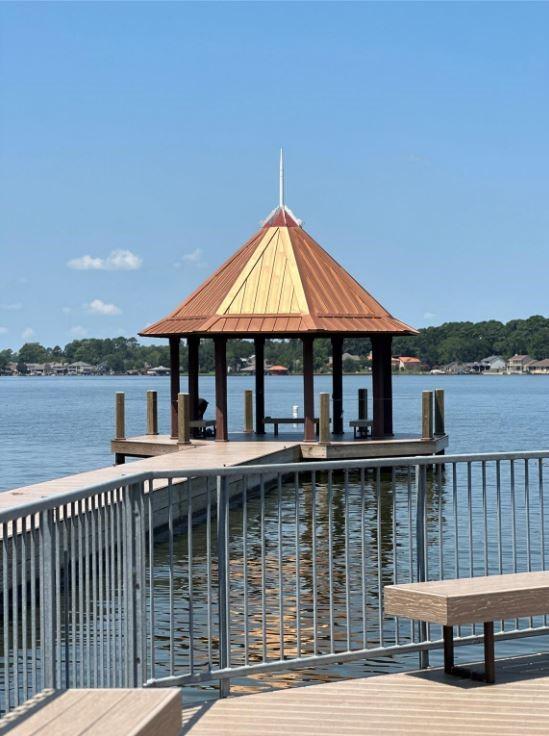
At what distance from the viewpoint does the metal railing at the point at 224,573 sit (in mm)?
5633

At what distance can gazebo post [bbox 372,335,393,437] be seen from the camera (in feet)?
96.6

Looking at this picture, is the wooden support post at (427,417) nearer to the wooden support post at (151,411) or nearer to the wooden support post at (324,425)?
the wooden support post at (324,425)

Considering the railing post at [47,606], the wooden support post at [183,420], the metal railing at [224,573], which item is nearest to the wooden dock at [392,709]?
the metal railing at [224,573]

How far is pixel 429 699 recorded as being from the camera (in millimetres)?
6891

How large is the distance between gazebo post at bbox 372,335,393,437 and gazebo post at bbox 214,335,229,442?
11.5 ft

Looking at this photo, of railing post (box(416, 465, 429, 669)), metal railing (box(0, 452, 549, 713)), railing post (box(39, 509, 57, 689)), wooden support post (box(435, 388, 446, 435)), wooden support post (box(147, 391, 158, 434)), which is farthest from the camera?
wooden support post (box(147, 391, 158, 434))

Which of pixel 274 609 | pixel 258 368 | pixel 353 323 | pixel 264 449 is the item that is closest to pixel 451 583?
pixel 274 609

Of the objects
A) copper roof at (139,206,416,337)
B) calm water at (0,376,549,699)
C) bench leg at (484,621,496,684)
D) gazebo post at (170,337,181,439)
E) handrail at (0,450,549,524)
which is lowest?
calm water at (0,376,549,699)

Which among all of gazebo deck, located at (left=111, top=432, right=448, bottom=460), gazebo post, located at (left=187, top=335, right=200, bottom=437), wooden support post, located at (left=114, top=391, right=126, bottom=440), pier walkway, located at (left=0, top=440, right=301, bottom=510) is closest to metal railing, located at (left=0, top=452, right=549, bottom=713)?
pier walkway, located at (left=0, top=440, right=301, bottom=510)

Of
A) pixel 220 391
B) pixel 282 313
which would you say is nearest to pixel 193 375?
pixel 220 391

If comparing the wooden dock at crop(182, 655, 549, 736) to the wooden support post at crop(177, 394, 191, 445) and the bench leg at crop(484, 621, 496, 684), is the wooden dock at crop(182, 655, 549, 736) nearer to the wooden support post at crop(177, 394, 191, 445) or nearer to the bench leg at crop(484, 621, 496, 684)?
the bench leg at crop(484, 621, 496, 684)

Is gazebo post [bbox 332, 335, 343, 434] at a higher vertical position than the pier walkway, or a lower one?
higher

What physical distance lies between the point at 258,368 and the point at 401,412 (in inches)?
2353

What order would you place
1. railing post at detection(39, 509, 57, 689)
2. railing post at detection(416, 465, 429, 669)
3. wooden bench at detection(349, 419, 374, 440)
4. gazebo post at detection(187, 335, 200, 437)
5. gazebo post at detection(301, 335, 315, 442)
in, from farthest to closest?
gazebo post at detection(187, 335, 200, 437) → wooden bench at detection(349, 419, 374, 440) → gazebo post at detection(301, 335, 315, 442) → railing post at detection(416, 465, 429, 669) → railing post at detection(39, 509, 57, 689)
